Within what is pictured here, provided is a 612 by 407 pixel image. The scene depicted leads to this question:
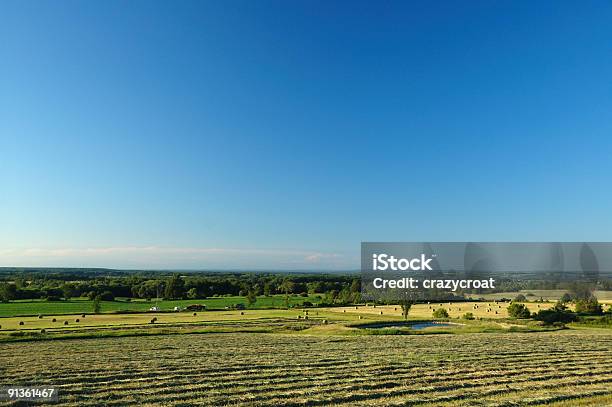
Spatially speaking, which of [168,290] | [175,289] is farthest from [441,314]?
[168,290]

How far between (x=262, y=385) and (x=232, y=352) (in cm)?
1560

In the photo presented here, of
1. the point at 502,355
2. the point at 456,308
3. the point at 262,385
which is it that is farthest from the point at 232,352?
the point at 456,308

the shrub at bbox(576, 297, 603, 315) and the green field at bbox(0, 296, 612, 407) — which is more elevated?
the green field at bbox(0, 296, 612, 407)

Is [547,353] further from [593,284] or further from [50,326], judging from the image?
[593,284]

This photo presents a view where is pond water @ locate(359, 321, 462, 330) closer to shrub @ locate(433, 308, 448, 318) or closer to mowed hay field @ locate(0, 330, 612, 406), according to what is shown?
shrub @ locate(433, 308, 448, 318)

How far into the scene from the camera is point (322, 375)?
23.8 metres

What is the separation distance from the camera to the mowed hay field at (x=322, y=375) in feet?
61.1

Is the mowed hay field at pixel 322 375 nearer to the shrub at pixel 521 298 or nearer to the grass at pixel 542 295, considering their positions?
the shrub at pixel 521 298

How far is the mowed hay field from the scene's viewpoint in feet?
61.1

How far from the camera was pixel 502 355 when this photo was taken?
32.8 meters

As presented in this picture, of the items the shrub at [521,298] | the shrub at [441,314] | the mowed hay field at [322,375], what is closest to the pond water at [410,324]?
the shrub at [441,314]

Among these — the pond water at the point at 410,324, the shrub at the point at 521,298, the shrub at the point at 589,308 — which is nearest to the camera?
the pond water at the point at 410,324

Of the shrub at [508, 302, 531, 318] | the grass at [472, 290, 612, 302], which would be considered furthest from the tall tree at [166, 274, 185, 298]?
the shrub at [508, 302, 531, 318]

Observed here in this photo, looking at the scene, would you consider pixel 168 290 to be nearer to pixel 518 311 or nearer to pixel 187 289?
pixel 187 289
